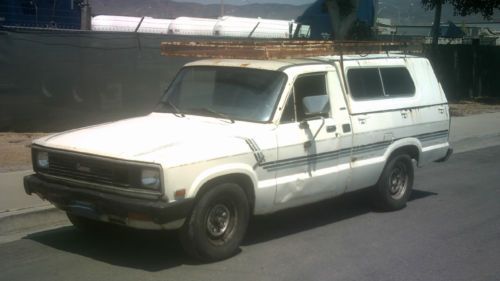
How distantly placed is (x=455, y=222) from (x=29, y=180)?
474 centimetres

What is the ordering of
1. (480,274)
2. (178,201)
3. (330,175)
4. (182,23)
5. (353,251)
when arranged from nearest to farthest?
(178,201), (480,274), (353,251), (330,175), (182,23)

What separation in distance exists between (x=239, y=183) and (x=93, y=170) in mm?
1323

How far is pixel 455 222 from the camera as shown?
8.12 m

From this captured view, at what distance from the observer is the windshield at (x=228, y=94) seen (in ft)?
22.8

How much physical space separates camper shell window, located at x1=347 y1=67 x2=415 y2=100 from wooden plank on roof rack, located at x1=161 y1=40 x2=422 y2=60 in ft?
1.14

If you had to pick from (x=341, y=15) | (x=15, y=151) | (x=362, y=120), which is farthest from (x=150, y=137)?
(x=341, y=15)

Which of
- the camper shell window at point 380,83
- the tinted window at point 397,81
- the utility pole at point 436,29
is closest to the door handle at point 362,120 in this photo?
the camper shell window at point 380,83

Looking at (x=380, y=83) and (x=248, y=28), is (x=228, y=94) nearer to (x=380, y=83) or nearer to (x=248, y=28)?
(x=380, y=83)

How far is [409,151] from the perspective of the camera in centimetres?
A: 868

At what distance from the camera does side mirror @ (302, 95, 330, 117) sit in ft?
23.0

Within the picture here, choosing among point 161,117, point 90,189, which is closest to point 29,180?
point 90,189

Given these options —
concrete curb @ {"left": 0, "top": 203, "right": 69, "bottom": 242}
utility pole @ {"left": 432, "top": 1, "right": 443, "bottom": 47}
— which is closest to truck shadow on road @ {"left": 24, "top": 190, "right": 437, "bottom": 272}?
concrete curb @ {"left": 0, "top": 203, "right": 69, "bottom": 242}

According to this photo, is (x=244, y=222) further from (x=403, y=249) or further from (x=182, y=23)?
(x=182, y=23)

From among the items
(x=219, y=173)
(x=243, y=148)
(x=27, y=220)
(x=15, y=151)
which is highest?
(x=243, y=148)
